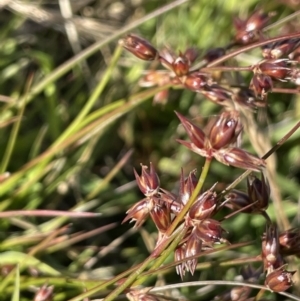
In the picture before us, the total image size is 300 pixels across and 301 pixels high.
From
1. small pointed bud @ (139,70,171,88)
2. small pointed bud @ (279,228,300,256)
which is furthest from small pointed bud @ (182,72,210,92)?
small pointed bud @ (279,228,300,256)

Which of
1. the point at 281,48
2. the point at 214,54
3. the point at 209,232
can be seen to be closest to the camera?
the point at 209,232

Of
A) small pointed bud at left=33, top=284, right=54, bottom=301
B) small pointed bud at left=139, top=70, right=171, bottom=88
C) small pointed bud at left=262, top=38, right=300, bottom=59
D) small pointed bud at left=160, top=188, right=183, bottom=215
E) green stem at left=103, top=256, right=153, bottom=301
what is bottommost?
small pointed bud at left=33, top=284, right=54, bottom=301

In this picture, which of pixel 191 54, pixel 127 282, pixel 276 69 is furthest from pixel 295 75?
pixel 127 282

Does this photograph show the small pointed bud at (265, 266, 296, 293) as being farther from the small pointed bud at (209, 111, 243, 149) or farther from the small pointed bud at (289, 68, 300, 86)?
the small pointed bud at (289, 68, 300, 86)

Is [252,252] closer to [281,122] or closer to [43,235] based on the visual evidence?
[281,122]

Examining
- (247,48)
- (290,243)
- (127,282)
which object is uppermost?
(247,48)

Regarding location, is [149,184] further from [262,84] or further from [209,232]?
[262,84]

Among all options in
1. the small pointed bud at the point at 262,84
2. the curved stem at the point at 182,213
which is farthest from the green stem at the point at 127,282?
the small pointed bud at the point at 262,84
